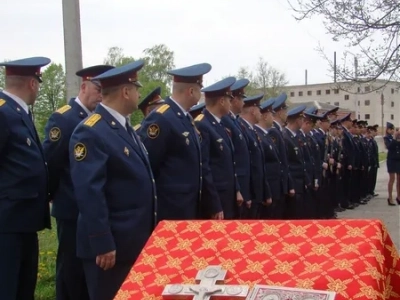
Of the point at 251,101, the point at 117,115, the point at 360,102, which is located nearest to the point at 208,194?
the point at 117,115

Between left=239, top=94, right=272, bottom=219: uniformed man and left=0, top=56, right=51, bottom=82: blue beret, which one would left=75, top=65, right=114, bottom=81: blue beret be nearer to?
left=0, top=56, right=51, bottom=82: blue beret

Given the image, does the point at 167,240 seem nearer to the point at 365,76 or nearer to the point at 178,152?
the point at 178,152

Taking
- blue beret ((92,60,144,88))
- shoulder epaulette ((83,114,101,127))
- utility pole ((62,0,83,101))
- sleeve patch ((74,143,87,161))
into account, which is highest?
utility pole ((62,0,83,101))

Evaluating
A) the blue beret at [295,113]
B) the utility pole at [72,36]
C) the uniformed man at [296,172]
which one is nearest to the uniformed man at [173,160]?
the utility pole at [72,36]

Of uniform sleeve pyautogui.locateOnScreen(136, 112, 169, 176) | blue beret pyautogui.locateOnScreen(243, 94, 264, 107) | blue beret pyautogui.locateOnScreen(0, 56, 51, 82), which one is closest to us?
blue beret pyautogui.locateOnScreen(0, 56, 51, 82)

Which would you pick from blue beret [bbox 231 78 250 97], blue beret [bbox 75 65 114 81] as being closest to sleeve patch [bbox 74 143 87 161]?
blue beret [bbox 75 65 114 81]

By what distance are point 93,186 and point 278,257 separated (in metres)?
1.72

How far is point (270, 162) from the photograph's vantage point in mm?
7254

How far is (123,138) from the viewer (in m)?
3.44

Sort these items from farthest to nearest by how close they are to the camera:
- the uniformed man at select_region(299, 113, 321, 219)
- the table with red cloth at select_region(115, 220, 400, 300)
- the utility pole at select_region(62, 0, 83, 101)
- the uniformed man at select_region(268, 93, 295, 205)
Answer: the uniformed man at select_region(299, 113, 321, 219)
the uniformed man at select_region(268, 93, 295, 205)
the utility pole at select_region(62, 0, 83, 101)
the table with red cloth at select_region(115, 220, 400, 300)

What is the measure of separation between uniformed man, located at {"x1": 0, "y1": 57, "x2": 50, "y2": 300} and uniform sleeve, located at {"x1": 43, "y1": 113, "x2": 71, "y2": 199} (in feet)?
0.63

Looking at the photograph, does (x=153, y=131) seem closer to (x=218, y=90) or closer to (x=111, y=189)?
(x=111, y=189)

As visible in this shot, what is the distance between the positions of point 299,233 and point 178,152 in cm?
277

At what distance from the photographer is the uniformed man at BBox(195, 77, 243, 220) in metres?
5.41
